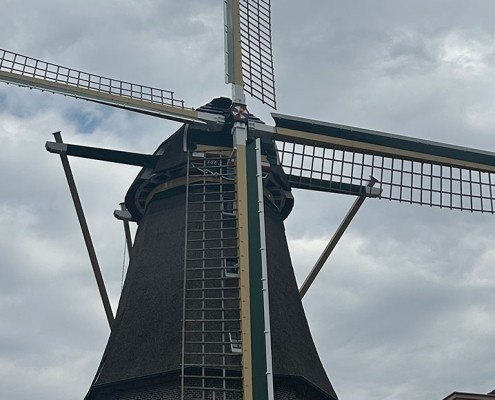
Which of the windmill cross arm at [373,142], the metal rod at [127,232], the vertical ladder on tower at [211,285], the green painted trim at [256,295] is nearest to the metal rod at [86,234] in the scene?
the metal rod at [127,232]

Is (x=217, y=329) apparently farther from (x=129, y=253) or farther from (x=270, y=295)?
(x=129, y=253)

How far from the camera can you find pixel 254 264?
13.3 m

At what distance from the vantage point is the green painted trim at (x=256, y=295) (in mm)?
12320

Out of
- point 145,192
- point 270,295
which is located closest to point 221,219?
point 270,295

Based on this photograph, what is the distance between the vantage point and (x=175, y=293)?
47.5ft

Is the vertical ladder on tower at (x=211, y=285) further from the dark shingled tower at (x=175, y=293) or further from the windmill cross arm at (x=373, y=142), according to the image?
the windmill cross arm at (x=373, y=142)

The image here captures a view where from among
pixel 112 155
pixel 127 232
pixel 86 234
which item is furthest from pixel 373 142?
pixel 86 234

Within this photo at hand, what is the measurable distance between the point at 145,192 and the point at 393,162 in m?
5.43

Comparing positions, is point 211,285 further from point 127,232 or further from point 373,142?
point 373,142

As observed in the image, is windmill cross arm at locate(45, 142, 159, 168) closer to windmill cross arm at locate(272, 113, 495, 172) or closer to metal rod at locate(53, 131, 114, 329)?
metal rod at locate(53, 131, 114, 329)

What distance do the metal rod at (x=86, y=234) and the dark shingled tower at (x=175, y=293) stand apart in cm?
82

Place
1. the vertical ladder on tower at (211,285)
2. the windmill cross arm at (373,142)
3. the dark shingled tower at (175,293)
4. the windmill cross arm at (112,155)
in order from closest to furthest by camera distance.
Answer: the vertical ladder on tower at (211,285) → the dark shingled tower at (175,293) → the windmill cross arm at (373,142) → the windmill cross arm at (112,155)

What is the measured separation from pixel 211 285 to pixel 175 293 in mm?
673

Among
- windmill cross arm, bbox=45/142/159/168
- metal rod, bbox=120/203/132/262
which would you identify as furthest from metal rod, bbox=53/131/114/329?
metal rod, bbox=120/203/132/262
